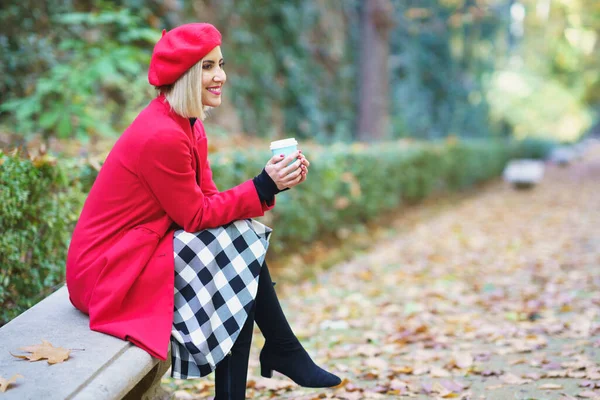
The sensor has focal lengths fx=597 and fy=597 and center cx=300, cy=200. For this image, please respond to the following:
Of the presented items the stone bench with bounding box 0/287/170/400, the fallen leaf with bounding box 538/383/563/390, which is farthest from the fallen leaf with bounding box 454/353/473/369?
the stone bench with bounding box 0/287/170/400

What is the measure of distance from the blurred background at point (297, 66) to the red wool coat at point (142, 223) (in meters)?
1.64

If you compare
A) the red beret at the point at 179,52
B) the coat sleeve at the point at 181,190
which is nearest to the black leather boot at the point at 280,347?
the coat sleeve at the point at 181,190

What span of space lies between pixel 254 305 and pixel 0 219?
1.31 m

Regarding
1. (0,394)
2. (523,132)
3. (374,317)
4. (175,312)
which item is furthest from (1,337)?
Answer: (523,132)

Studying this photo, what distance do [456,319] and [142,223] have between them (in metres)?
2.74

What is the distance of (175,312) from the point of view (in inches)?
85.6

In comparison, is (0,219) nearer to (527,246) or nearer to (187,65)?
(187,65)

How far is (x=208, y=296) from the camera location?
7.20ft

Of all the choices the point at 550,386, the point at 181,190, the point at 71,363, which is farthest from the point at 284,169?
the point at 550,386

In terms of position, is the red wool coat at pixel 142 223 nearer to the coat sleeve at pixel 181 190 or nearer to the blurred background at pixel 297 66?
the coat sleeve at pixel 181 190

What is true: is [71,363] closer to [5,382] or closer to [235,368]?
[5,382]

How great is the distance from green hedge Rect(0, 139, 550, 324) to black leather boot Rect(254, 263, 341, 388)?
4.22 feet

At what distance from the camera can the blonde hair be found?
2248 mm

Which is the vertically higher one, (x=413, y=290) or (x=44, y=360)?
(x=44, y=360)
